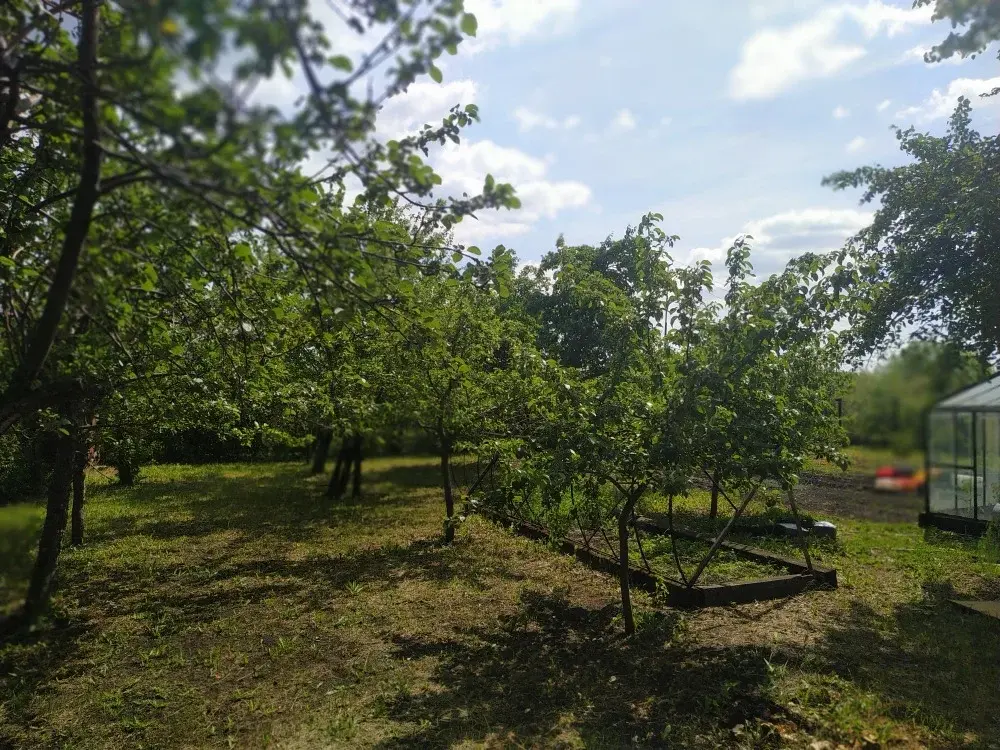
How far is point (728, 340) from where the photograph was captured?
17.5 feet

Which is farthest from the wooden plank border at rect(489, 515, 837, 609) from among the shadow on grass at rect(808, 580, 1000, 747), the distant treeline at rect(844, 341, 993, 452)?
the distant treeline at rect(844, 341, 993, 452)

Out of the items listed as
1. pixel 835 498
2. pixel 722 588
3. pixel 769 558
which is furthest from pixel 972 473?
pixel 722 588

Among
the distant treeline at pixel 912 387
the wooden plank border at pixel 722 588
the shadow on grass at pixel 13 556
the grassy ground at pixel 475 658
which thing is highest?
the distant treeline at pixel 912 387

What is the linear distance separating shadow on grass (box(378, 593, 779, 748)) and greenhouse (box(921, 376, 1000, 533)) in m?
6.75

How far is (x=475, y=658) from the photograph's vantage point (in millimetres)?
5684

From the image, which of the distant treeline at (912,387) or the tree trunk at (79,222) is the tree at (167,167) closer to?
the tree trunk at (79,222)

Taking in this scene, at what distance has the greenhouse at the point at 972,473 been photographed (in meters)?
10.1

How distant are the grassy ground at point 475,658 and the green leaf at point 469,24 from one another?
7.81 feet

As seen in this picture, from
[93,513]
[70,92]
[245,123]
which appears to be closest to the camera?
[245,123]

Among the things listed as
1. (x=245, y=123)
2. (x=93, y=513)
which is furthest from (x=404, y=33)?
(x=93, y=513)

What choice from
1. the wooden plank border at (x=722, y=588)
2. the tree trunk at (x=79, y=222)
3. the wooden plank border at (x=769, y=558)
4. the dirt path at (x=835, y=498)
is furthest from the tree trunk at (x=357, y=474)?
the tree trunk at (x=79, y=222)

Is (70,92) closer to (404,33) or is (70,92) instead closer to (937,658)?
(404,33)

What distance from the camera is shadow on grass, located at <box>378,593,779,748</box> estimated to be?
14.3ft

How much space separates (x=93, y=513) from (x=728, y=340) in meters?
Answer: 13.3
